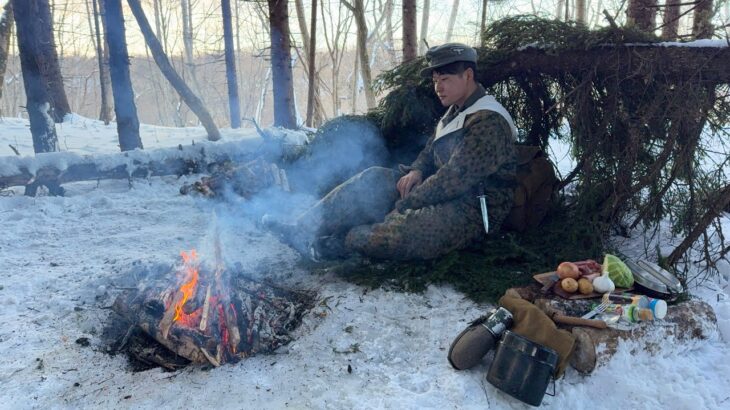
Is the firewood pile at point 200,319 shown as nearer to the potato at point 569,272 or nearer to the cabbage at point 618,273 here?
the potato at point 569,272

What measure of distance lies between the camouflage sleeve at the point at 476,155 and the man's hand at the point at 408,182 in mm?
328

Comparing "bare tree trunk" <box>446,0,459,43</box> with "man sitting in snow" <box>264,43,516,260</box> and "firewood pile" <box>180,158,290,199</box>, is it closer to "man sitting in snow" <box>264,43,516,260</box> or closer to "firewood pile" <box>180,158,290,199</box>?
"firewood pile" <box>180,158,290,199</box>

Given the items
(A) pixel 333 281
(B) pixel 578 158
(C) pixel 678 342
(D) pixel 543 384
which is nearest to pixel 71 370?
(A) pixel 333 281

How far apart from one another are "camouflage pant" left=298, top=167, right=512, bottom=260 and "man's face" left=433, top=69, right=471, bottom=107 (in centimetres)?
86

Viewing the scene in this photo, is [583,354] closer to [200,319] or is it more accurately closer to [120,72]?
[200,319]

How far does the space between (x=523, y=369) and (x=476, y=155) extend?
175cm

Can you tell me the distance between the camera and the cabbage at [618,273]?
2812mm

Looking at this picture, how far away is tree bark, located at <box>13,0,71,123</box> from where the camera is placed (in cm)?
653

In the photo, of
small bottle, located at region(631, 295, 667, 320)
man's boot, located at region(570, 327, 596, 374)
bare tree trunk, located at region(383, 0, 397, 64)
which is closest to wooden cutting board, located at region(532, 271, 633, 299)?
small bottle, located at region(631, 295, 667, 320)

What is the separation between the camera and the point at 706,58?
3.03 meters

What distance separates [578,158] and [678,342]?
1832 millimetres

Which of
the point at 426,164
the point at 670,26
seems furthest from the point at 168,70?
the point at 670,26

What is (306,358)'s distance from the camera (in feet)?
8.45

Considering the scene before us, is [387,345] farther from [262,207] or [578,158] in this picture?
[262,207]
